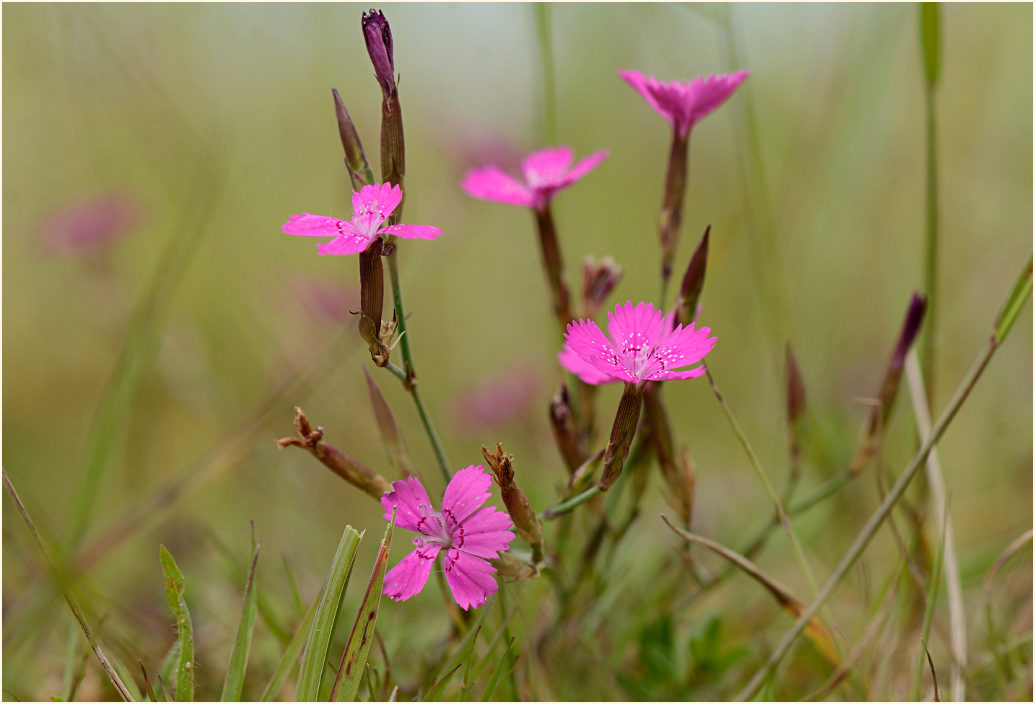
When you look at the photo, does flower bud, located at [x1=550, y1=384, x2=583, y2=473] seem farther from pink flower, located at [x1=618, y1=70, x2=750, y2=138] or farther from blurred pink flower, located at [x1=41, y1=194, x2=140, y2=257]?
blurred pink flower, located at [x1=41, y1=194, x2=140, y2=257]

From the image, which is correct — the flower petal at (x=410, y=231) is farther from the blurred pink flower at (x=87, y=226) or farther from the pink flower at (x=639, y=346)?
the blurred pink flower at (x=87, y=226)

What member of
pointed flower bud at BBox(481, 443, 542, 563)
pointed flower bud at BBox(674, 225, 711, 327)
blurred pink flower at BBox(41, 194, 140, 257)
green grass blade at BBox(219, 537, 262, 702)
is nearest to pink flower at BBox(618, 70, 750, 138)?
pointed flower bud at BBox(674, 225, 711, 327)

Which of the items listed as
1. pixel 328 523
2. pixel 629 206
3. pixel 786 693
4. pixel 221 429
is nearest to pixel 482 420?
pixel 328 523

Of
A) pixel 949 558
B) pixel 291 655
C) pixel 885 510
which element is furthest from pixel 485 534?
pixel 949 558

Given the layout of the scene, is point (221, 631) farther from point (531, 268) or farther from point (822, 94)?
point (822, 94)

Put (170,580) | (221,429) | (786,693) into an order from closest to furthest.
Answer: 1. (170,580)
2. (786,693)
3. (221,429)

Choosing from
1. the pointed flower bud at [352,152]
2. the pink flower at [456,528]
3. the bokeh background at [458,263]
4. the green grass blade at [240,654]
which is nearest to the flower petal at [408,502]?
the pink flower at [456,528]
